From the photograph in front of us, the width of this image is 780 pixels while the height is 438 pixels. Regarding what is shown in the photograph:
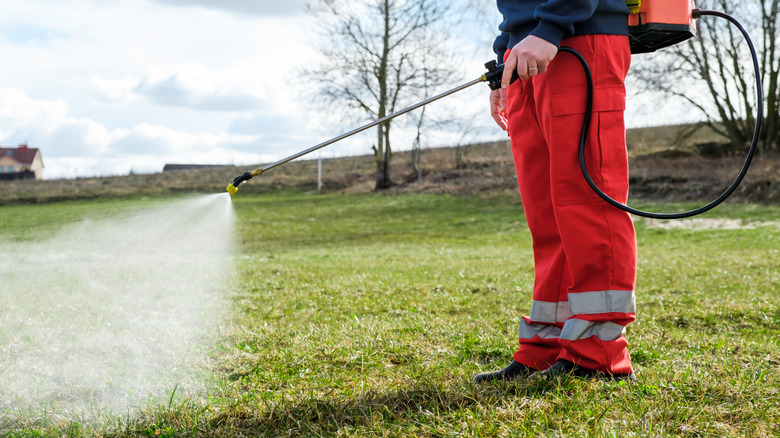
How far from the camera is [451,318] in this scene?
4.27m

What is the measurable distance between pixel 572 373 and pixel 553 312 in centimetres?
30

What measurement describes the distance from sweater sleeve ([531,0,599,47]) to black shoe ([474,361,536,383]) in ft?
4.35

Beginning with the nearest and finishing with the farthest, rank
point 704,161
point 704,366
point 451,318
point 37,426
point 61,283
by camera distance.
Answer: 1. point 37,426
2. point 704,366
3. point 451,318
4. point 61,283
5. point 704,161

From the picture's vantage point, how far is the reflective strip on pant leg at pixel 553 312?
263cm

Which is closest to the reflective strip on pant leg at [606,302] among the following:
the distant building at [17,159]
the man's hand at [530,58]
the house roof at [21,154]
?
the man's hand at [530,58]

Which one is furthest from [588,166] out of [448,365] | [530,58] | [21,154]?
[21,154]

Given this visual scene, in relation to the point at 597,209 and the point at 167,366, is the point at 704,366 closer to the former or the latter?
the point at 597,209

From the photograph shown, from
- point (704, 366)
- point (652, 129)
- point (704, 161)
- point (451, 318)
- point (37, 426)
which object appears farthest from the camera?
point (652, 129)

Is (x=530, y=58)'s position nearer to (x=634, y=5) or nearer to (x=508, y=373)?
(x=634, y=5)

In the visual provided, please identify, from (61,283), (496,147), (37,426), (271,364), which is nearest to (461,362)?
(271,364)

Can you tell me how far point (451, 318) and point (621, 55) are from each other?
7.57ft

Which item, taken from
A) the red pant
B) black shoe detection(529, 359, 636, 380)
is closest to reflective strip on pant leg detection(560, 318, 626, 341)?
the red pant

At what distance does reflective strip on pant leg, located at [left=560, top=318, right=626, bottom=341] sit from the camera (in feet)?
7.96

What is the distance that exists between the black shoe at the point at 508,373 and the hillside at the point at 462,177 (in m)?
19.0
